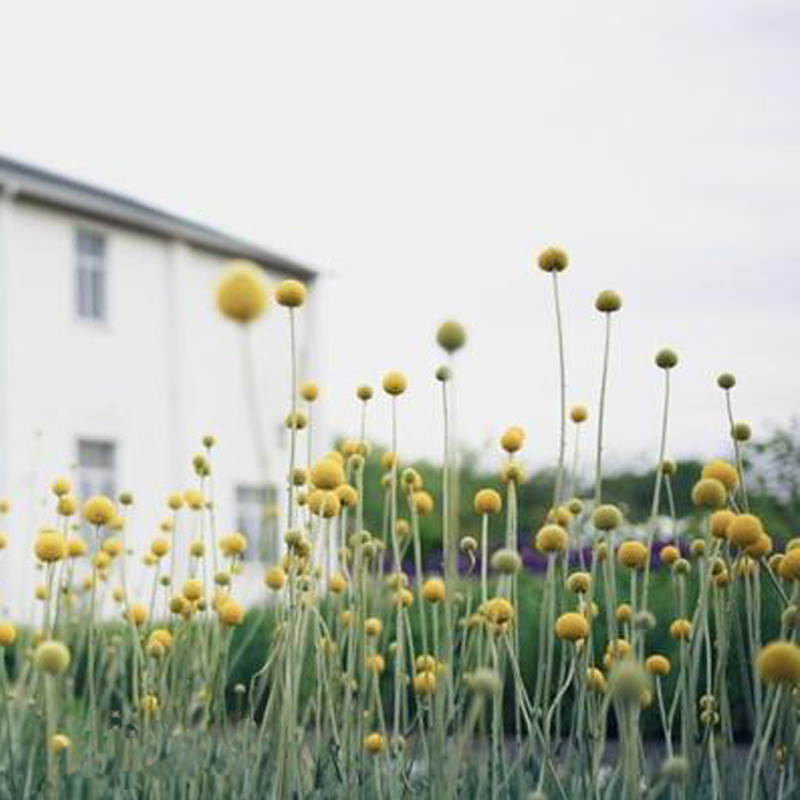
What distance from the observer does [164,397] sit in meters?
17.7

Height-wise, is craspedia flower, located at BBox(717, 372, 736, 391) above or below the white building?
below

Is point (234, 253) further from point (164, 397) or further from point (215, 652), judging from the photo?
point (215, 652)

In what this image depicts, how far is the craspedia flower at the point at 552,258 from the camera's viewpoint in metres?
2.04

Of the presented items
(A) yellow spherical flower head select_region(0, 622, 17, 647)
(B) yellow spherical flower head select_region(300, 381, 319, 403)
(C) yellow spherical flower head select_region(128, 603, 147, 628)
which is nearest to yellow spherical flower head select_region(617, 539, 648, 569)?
(B) yellow spherical flower head select_region(300, 381, 319, 403)

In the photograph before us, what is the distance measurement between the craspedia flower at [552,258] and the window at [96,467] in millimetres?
15108

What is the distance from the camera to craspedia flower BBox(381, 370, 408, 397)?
2152mm

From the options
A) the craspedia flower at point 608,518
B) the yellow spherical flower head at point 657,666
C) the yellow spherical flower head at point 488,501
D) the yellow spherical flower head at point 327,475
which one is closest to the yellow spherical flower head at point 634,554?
the craspedia flower at point 608,518

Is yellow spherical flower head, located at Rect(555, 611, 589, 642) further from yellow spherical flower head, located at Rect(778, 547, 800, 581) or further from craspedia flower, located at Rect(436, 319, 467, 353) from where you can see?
craspedia flower, located at Rect(436, 319, 467, 353)

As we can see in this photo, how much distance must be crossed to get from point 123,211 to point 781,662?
16432mm

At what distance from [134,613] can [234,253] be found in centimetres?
1702

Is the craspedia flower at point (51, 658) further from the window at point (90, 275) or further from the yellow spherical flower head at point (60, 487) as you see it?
the window at point (90, 275)

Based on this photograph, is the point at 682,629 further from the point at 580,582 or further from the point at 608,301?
the point at 608,301

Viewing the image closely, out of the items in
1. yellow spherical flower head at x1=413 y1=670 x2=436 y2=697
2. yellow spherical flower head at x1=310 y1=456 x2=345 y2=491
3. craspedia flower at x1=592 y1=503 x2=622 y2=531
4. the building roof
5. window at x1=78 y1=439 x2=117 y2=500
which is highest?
the building roof

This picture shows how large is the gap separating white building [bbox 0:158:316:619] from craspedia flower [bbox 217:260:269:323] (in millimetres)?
13463
